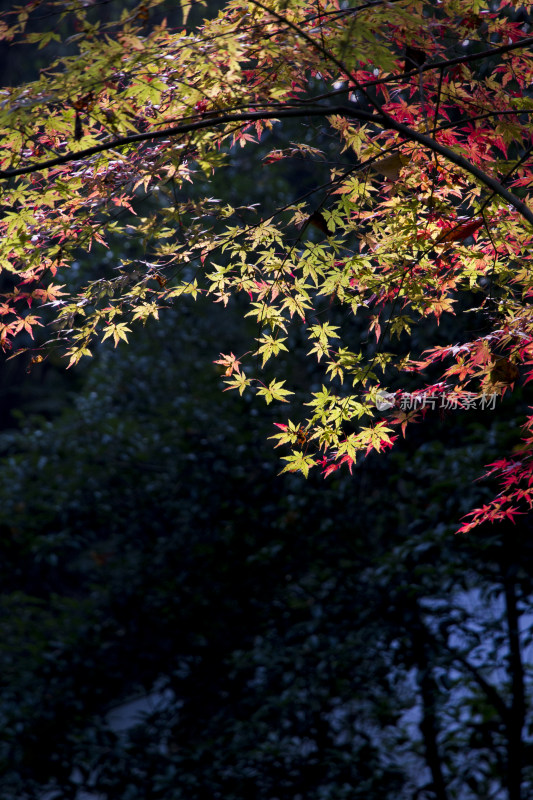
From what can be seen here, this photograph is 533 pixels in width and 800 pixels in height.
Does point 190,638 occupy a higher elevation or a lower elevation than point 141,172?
lower

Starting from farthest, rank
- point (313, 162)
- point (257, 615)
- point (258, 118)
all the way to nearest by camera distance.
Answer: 1. point (257, 615)
2. point (313, 162)
3. point (258, 118)

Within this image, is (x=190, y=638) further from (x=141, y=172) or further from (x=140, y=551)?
(x=141, y=172)

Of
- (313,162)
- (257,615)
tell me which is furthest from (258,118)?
(257,615)

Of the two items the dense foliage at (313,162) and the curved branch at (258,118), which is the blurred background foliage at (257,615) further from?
the curved branch at (258,118)

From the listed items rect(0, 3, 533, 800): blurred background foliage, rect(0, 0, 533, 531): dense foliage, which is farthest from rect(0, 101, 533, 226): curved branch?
rect(0, 3, 533, 800): blurred background foliage

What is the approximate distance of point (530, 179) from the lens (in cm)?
221

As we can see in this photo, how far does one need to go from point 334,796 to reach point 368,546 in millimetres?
1366

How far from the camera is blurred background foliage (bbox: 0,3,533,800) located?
405 centimetres

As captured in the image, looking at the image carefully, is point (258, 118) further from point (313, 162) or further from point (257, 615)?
point (257, 615)

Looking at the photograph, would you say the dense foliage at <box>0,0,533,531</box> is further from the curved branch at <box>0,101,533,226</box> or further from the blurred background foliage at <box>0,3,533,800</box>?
the blurred background foliage at <box>0,3,533,800</box>

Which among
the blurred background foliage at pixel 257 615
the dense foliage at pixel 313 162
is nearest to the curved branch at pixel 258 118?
the dense foliage at pixel 313 162

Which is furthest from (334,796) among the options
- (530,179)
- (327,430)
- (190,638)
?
(530,179)

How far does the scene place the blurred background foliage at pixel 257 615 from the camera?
13.3ft

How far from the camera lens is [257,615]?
4754mm
